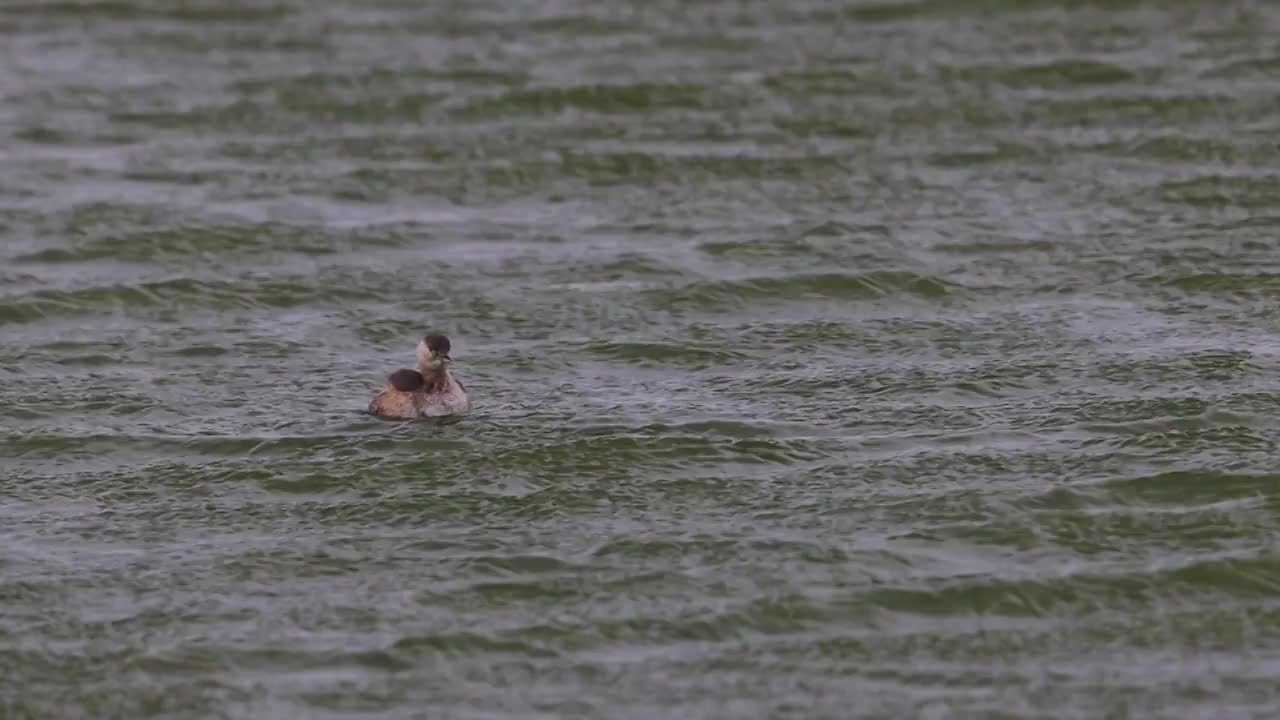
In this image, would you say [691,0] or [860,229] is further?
[691,0]

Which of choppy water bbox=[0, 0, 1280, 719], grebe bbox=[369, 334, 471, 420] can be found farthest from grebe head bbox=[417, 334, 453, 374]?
choppy water bbox=[0, 0, 1280, 719]

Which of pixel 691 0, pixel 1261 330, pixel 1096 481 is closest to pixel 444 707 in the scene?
pixel 1096 481

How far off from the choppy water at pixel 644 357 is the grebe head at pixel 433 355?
28cm

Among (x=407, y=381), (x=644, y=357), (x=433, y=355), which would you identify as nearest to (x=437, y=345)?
(x=433, y=355)

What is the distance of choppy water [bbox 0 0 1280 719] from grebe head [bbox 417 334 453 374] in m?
0.28

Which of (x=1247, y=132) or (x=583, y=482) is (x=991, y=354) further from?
(x=1247, y=132)

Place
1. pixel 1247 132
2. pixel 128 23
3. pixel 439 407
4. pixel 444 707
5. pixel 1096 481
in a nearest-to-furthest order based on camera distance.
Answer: pixel 444 707 → pixel 1096 481 → pixel 439 407 → pixel 1247 132 → pixel 128 23

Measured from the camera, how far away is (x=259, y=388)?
12.5 metres

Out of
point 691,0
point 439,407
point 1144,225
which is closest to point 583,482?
point 439,407

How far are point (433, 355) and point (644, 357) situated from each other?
4.87 feet

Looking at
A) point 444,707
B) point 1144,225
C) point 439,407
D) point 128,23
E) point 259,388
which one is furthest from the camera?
point 128,23

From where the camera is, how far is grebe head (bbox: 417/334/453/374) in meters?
11.8

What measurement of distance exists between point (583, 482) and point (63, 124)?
25.1ft

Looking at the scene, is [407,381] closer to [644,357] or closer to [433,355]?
[433,355]
